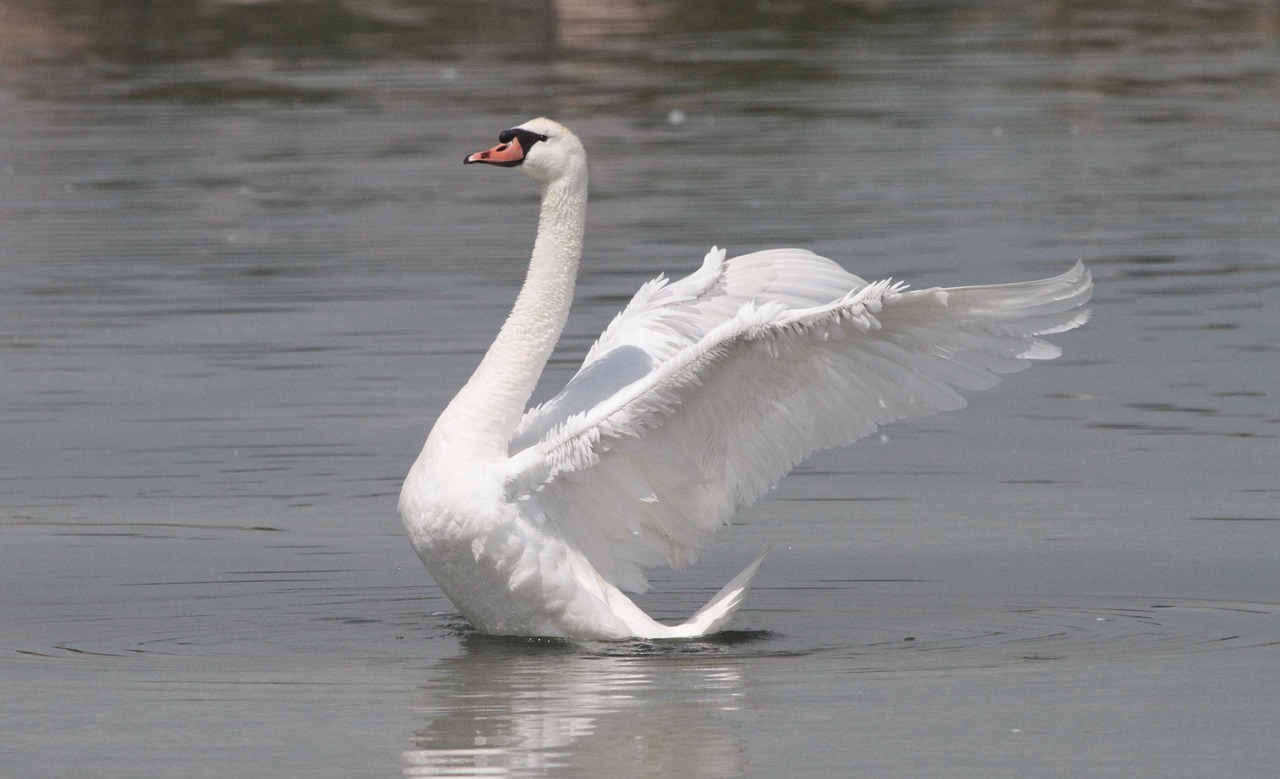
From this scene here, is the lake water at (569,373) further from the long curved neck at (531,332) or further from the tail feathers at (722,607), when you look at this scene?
the long curved neck at (531,332)

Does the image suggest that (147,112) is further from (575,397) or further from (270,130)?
(575,397)

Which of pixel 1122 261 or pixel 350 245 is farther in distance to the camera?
pixel 350 245

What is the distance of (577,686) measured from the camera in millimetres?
7359

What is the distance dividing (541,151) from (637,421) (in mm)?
1292

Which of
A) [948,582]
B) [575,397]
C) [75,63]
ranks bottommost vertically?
[75,63]

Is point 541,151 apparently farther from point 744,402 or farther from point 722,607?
point 722,607

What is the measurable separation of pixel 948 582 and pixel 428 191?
12236 millimetres

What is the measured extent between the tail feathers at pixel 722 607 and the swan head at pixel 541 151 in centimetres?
160

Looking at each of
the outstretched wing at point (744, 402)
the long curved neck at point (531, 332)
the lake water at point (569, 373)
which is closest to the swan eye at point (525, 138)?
the long curved neck at point (531, 332)

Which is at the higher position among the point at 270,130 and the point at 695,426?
the point at 695,426

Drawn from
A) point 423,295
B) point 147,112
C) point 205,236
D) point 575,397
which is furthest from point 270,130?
point 575,397

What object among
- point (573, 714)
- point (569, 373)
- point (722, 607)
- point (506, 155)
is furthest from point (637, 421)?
point (569, 373)

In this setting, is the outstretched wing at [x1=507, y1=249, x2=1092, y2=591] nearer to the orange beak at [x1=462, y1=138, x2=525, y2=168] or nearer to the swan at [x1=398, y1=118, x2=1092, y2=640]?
the swan at [x1=398, y1=118, x2=1092, y2=640]

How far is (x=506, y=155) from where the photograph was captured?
8.50m
